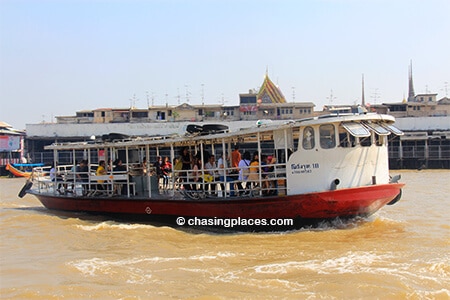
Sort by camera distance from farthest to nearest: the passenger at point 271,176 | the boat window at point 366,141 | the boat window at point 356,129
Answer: the passenger at point 271,176
the boat window at point 366,141
the boat window at point 356,129

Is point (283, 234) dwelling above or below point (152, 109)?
below

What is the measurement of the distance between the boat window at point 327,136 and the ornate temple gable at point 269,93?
50.6m

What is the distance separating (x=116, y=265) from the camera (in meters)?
8.33

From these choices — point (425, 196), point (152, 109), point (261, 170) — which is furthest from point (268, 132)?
point (152, 109)

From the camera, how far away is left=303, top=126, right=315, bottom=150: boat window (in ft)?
33.9

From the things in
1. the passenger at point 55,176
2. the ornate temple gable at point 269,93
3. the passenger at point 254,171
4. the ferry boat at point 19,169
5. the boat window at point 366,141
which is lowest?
the ferry boat at point 19,169

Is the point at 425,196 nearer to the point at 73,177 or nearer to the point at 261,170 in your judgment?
the point at 261,170

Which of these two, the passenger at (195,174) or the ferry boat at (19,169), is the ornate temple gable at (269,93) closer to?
the ferry boat at (19,169)

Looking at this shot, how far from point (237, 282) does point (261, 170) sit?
4.38 m

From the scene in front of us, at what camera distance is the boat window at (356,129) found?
32.4 feet

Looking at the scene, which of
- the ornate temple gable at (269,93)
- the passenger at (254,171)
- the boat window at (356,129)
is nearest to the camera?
the boat window at (356,129)

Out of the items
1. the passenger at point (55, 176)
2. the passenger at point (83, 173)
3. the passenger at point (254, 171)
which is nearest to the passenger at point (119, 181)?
the passenger at point (83, 173)

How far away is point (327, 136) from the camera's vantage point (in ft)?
33.7

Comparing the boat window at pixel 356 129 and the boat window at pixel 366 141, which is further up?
the boat window at pixel 356 129
